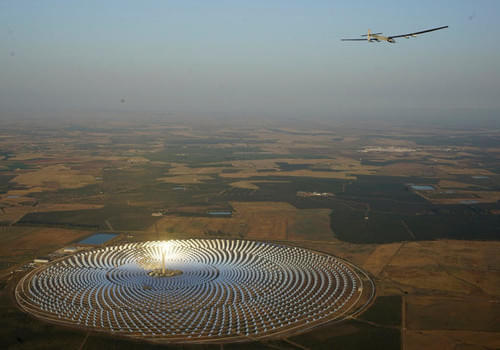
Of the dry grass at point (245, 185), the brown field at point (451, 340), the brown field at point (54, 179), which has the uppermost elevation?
the dry grass at point (245, 185)

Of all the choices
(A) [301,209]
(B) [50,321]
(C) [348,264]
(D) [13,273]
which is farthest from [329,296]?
(A) [301,209]

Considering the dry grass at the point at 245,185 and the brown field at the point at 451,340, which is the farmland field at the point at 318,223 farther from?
the dry grass at the point at 245,185

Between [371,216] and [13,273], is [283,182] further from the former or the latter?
[13,273]

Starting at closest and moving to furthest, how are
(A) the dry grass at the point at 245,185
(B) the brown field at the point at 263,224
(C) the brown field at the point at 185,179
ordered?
(B) the brown field at the point at 263,224 < (A) the dry grass at the point at 245,185 < (C) the brown field at the point at 185,179

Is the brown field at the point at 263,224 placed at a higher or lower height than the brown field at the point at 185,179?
lower

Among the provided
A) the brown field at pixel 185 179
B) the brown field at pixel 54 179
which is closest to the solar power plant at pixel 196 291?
the brown field at pixel 54 179

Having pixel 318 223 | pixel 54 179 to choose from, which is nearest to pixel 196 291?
pixel 318 223

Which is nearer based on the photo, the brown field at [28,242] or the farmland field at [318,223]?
the farmland field at [318,223]

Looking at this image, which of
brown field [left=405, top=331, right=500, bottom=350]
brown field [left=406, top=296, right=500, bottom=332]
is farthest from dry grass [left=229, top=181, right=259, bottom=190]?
brown field [left=405, top=331, right=500, bottom=350]

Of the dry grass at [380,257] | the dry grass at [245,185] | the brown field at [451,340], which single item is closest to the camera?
the brown field at [451,340]
